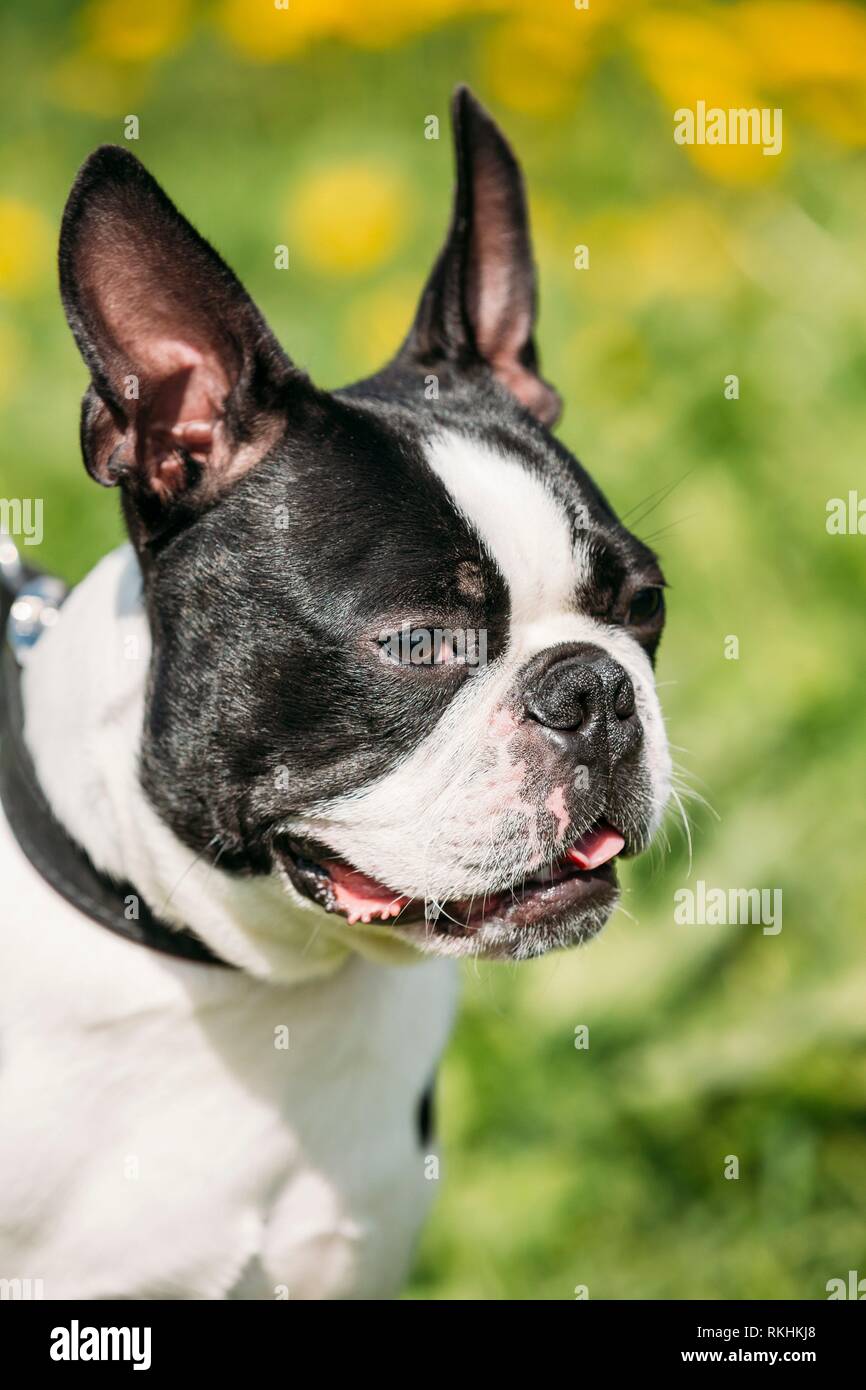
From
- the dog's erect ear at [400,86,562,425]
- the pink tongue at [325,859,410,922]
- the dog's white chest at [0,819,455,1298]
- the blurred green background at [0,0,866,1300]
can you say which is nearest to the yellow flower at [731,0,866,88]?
the blurred green background at [0,0,866,1300]

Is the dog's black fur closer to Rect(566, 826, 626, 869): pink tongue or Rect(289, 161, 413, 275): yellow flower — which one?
Rect(566, 826, 626, 869): pink tongue

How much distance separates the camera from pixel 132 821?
2.71m

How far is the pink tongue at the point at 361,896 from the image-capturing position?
262 cm

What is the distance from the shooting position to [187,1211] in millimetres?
2846

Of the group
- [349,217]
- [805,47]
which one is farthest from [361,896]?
[805,47]

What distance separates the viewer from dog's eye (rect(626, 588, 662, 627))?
114 inches

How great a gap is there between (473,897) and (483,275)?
1.34 metres

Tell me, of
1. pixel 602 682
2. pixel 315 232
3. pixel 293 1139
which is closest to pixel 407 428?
pixel 602 682

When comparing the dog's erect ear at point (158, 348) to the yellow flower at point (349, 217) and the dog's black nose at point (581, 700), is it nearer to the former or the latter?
the dog's black nose at point (581, 700)

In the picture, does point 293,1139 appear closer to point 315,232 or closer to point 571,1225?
point 571,1225

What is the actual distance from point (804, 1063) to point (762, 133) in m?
3.97

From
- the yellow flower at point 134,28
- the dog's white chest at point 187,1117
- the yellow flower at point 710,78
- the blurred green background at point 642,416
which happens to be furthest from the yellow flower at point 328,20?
the dog's white chest at point 187,1117

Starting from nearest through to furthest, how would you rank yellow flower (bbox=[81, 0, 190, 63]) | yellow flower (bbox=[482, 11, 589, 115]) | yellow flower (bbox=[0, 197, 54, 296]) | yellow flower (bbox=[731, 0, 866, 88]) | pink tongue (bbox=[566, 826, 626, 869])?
pink tongue (bbox=[566, 826, 626, 869])
yellow flower (bbox=[0, 197, 54, 296])
yellow flower (bbox=[731, 0, 866, 88])
yellow flower (bbox=[482, 11, 589, 115])
yellow flower (bbox=[81, 0, 190, 63])

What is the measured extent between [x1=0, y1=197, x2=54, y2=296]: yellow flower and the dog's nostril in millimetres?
4597
